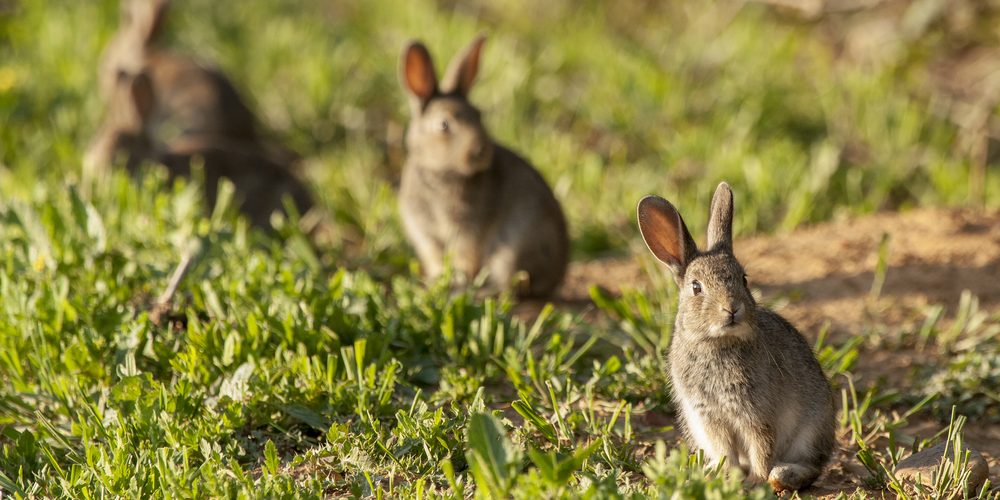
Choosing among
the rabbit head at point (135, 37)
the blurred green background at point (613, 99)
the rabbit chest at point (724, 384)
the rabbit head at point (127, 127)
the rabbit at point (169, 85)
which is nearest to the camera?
the rabbit chest at point (724, 384)

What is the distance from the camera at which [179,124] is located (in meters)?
9.64

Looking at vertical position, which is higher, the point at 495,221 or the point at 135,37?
the point at 495,221

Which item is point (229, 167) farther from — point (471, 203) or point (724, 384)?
point (724, 384)

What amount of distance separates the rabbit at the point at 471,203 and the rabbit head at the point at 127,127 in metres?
2.74

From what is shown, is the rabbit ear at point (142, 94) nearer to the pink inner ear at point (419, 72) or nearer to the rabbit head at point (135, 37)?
the rabbit head at point (135, 37)

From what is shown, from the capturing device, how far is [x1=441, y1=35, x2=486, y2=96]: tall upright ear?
5.88 metres

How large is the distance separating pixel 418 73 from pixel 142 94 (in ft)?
11.2

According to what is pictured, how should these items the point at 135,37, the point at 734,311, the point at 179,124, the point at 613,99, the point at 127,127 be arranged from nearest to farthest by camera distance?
the point at 734,311 → the point at 127,127 → the point at 613,99 → the point at 179,124 → the point at 135,37

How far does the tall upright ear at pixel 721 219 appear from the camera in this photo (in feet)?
12.5

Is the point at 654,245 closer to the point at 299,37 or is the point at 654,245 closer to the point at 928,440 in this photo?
the point at 928,440

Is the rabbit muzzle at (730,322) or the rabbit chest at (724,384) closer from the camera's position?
the rabbit muzzle at (730,322)

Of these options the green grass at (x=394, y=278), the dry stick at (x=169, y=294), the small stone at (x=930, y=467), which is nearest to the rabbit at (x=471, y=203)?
the green grass at (x=394, y=278)

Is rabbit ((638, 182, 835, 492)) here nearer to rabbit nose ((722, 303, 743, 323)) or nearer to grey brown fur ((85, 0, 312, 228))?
rabbit nose ((722, 303, 743, 323))

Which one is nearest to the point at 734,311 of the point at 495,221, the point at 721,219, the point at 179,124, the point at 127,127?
the point at 721,219
